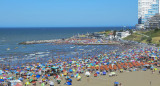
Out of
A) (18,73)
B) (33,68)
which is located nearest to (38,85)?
(18,73)

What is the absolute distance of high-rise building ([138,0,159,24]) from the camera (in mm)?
133375

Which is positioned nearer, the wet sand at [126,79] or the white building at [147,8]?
the wet sand at [126,79]

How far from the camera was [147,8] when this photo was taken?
135 m

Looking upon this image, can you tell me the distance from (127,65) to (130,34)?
64.4 meters

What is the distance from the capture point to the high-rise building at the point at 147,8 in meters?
133

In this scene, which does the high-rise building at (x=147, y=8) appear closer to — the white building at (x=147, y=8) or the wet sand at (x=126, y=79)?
the white building at (x=147, y=8)

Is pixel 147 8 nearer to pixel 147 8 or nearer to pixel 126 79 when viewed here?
pixel 147 8

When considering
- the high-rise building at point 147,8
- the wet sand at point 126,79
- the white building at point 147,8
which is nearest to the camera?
the wet sand at point 126,79

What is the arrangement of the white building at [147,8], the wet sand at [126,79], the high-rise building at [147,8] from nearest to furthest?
the wet sand at [126,79] < the white building at [147,8] < the high-rise building at [147,8]

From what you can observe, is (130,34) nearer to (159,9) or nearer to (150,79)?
(159,9)

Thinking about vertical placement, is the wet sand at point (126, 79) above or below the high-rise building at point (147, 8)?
below

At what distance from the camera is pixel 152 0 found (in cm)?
13312

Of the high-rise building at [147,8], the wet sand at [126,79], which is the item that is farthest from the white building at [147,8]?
the wet sand at [126,79]

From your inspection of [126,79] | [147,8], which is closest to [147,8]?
[147,8]
